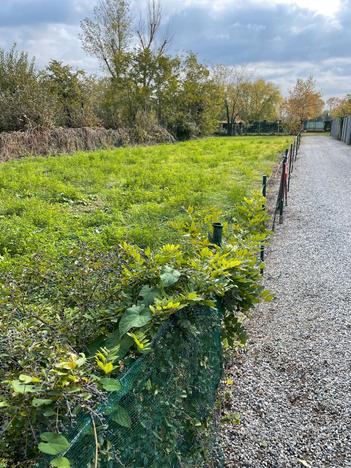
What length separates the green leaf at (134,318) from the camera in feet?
5.42

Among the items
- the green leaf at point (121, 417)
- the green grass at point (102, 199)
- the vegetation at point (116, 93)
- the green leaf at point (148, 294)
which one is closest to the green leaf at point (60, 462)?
the green leaf at point (121, 417)

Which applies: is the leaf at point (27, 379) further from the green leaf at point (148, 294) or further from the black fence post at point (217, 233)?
the black fence post at point (217, 233)

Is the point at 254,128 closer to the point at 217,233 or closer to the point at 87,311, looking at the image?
the point at 217,233

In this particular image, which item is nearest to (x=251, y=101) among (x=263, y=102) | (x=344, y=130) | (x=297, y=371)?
(x=263, y=102)

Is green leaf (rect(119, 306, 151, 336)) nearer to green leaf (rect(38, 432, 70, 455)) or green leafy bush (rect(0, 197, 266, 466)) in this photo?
green leafy bush (rect(0, 197, 266, 466))

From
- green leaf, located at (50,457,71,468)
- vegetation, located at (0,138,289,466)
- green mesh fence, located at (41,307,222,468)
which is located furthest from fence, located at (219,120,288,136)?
green leaf, located at (50,457,71,468)

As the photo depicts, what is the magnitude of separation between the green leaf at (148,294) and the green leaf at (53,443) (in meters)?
0.76

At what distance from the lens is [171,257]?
2.14 m

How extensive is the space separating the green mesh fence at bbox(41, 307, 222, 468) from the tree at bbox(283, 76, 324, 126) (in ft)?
177

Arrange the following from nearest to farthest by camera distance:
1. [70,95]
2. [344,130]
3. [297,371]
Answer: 1. [297,371]
2. [70,95]
3. [344,130]

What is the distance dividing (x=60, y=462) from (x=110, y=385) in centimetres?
28

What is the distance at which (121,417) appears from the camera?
139 centimetres

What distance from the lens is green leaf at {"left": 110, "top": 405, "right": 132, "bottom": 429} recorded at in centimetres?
136

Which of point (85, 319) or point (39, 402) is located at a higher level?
point (39, 402)
